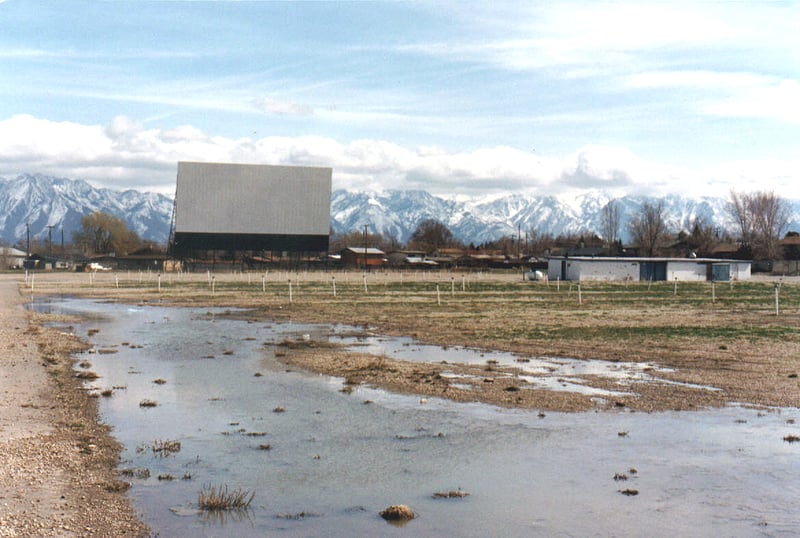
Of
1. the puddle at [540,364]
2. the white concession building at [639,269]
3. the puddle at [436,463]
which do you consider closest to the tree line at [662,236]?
the white concession building at [639,269]

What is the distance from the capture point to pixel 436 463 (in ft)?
36.4

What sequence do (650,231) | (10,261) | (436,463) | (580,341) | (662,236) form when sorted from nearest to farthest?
(436,463)
(580,341)
(10,261)
(650,231)
(662,236)

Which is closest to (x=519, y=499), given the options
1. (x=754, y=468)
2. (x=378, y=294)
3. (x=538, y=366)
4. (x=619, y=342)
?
(x=754, y=468)

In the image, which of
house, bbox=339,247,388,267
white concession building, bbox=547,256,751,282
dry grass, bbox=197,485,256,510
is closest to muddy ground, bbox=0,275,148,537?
dry grass, bbox=197,485,256,510

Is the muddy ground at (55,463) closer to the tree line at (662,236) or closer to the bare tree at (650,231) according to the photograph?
the tree line at (662,236)

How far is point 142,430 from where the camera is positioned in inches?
509

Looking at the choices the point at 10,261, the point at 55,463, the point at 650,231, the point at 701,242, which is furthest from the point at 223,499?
the point at 701,242

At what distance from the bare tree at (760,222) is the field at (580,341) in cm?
9354

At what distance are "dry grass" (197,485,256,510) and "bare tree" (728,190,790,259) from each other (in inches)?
5362

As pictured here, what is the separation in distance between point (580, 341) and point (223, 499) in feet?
57.8

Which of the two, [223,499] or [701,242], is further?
[701,242]

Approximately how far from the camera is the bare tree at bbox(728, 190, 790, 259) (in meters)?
135

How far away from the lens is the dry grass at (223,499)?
30.2 feet

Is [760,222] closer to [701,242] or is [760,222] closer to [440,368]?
[701,242]
